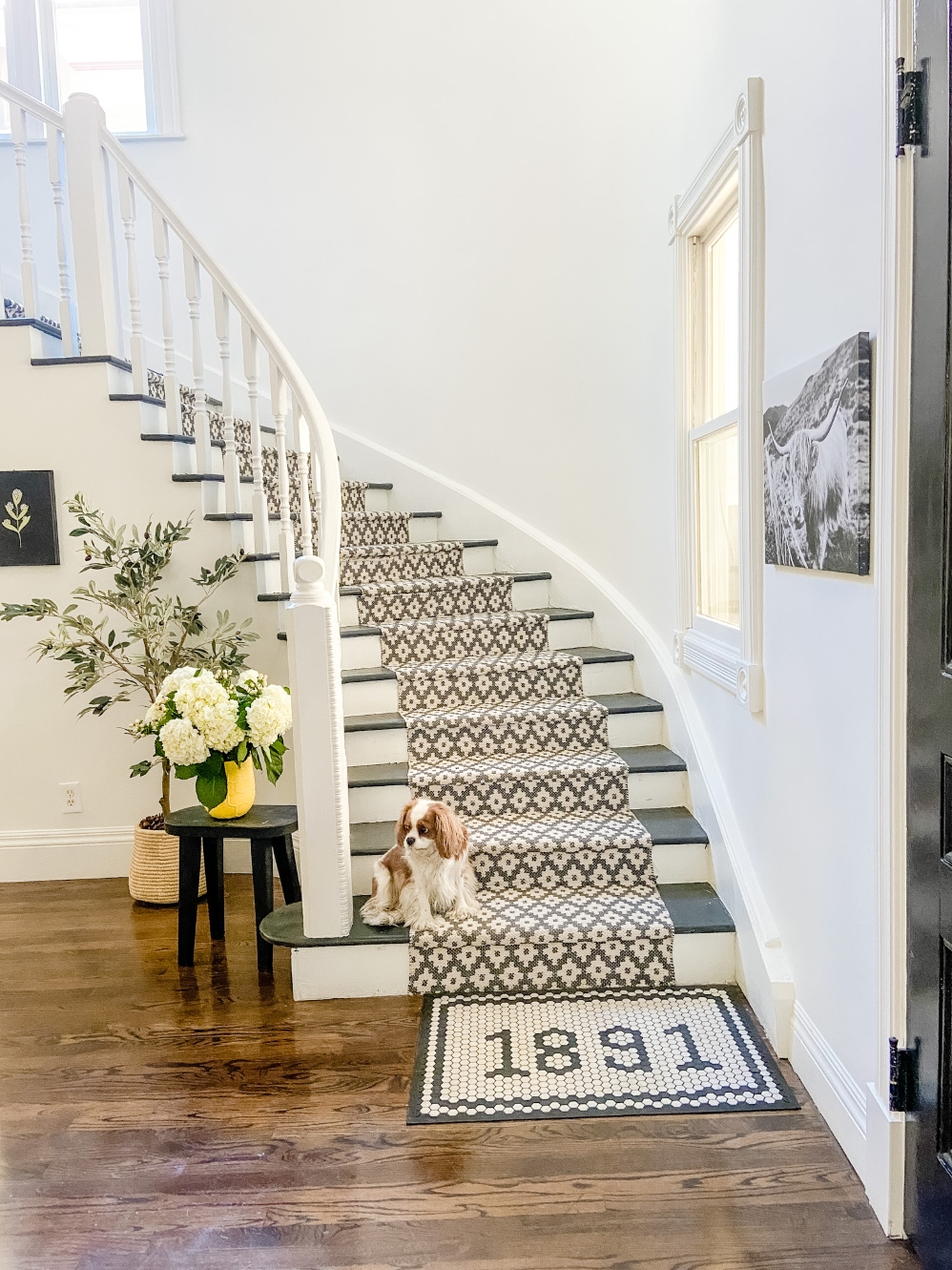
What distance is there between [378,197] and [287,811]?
327cm

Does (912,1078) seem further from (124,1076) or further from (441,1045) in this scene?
(124,1076)

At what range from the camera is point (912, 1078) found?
5.43 feet

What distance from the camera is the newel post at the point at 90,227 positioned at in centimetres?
366

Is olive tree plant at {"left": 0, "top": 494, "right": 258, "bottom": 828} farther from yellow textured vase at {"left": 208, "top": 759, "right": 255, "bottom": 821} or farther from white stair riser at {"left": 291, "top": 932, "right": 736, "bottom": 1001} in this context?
white stair riser at {"left": 291, "top": 932, "right": 736, "bottom": 1001}

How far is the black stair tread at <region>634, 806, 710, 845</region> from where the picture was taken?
290cm

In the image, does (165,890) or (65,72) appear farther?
(65,72)

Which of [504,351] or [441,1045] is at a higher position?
[504,351]

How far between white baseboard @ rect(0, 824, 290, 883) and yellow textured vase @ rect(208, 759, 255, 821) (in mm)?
894

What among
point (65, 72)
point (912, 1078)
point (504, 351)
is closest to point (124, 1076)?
point (912, 1078)

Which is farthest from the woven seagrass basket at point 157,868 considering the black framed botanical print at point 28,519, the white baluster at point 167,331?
the white baluster at point 167,331

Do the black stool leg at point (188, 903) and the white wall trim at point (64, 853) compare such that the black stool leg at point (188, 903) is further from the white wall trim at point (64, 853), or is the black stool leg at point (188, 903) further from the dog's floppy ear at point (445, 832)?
the white wall trim at point (64, 853)

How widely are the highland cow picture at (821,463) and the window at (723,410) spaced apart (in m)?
0.18

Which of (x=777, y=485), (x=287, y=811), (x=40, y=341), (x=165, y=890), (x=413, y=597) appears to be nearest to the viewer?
(x=777, y=485)

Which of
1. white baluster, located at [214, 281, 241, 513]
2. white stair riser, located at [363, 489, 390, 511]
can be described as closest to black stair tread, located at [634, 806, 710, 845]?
white baluster, located at [214, 281, 241, 513]
